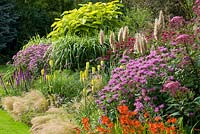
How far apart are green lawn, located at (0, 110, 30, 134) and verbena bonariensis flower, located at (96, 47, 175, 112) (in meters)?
1.72

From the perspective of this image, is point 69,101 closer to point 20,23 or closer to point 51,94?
point 51,94

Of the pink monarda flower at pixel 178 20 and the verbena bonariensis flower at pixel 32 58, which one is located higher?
the pink monarda flower at pixel 178 20

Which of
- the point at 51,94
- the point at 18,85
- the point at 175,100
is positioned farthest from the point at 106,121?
the point at 18,85

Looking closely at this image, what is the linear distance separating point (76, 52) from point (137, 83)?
440cm

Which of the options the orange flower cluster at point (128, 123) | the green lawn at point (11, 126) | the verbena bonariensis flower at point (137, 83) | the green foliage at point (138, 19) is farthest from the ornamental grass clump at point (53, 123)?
the green foliage at point (138, 19)

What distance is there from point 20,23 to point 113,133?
→ 13.9m

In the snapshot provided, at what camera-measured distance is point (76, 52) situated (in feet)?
34.6

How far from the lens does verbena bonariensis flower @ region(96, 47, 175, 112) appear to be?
615 centimetres

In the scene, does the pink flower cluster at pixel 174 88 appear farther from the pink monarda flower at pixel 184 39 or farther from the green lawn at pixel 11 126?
the green lawn at pixel 11 126

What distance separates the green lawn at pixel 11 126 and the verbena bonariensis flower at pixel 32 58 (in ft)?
7.05

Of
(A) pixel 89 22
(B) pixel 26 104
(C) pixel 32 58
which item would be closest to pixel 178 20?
(B) pixel 26 104

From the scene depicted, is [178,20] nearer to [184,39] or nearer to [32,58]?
[184,39]

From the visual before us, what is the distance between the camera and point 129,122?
16.9ft

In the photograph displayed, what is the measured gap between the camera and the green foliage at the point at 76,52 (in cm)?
1045
